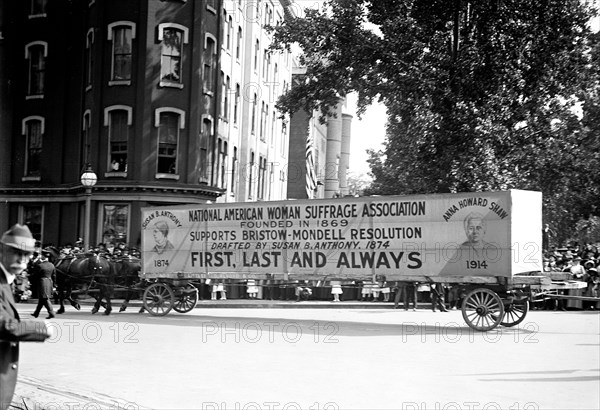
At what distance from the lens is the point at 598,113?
29672mm

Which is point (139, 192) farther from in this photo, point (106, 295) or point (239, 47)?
point (239, 47)

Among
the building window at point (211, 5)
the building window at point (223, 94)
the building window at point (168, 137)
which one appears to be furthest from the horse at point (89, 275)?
the building window at point (223, 94)

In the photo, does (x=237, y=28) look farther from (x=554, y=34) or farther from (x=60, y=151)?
(x=554, y=34)

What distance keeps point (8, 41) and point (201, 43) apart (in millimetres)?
10217

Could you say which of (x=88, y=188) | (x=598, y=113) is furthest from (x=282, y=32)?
(x=598, y=113)

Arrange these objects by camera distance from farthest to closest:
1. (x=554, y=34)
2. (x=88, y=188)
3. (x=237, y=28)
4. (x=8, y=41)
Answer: (x=237, y=28)
(x=8, y=41)
(x=554, y=34)
(x=88, y=188)

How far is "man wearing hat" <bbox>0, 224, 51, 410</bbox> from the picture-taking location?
5074 millimetres

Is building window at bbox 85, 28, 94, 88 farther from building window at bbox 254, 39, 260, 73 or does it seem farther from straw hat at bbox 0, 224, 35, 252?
straw hat at bbox 0, 224, 35, 252

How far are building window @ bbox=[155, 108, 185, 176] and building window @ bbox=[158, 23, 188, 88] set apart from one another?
4.21 feet

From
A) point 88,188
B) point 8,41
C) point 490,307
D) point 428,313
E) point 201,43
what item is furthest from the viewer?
point 8,41

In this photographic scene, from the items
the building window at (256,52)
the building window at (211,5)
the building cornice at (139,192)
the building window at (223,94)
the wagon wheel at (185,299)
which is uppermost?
the building window at (256,52)

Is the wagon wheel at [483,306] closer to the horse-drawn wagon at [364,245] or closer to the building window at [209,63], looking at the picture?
the horse-drawn wagon at [364,245]

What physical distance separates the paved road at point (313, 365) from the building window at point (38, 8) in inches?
844

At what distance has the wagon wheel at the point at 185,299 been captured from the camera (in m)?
20.7
